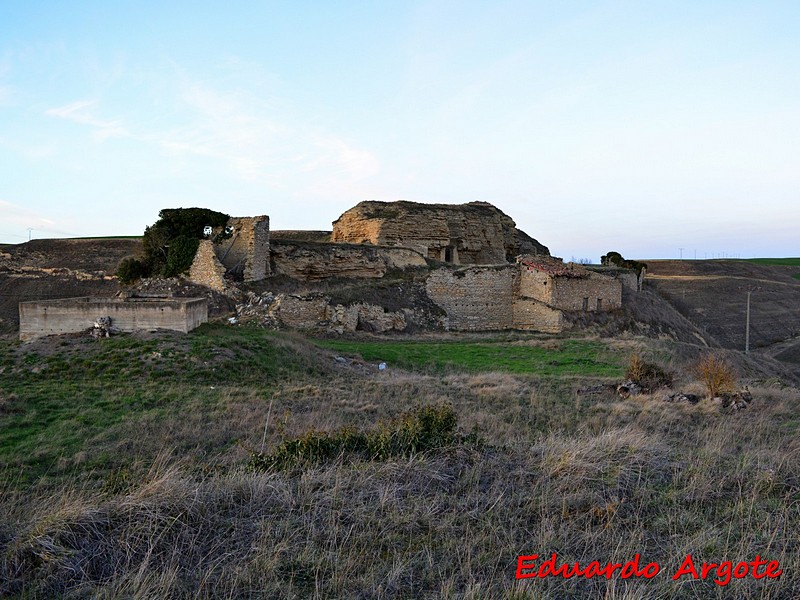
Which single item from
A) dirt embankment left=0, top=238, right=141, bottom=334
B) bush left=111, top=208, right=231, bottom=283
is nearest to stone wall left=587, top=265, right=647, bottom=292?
bush left=111, top=208, right=231, bottom=283

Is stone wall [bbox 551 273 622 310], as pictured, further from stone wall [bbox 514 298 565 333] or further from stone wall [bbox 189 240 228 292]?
stone wall [bbox 189 240 228 292]

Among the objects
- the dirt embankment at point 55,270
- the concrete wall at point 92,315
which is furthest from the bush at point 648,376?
the dirt embankment at point 55,270

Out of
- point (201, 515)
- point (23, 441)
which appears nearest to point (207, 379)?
point (23, 441)

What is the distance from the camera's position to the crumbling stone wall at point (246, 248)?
2430 centimetres

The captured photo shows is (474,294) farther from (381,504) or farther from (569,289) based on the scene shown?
(381,504)

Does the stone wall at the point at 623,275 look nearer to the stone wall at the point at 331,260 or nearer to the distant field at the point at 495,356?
the distant field at the point at 495,356

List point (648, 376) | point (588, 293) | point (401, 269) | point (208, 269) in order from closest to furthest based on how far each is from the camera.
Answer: point (648, 376) < point (208, 269) < point (588, 293) < point (401, 269)

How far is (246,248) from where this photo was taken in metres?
24.5

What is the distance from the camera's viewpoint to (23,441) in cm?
752

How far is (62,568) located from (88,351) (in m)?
11.0

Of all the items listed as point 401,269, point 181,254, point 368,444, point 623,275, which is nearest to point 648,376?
point 368,444

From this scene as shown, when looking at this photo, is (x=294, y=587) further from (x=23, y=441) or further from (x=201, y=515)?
(x=23, y=441)

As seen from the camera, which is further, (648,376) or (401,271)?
(401,271)

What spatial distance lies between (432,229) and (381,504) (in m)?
29.1
